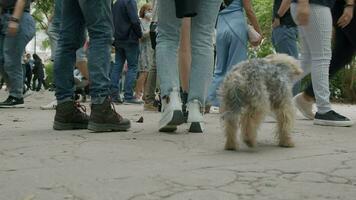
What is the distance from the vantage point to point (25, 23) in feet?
27.0

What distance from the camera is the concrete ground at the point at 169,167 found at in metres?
2.59

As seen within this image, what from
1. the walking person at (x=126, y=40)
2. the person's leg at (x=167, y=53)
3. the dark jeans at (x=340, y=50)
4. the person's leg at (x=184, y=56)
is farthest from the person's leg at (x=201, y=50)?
the walking person at (x=126, y=40)

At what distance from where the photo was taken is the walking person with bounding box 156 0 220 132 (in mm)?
4824

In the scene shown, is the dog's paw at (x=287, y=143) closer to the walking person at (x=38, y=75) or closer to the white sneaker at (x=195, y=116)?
the white sneaker at (x=195, y=116)

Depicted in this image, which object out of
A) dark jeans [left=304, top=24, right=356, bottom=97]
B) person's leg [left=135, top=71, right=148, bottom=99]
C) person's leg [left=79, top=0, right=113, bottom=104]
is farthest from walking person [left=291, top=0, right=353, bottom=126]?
person's leg [left=135, top=71, right=148, bottom=99]

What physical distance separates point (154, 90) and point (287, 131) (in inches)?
194

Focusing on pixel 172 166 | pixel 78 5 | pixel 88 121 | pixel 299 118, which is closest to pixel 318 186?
pixel 172 166

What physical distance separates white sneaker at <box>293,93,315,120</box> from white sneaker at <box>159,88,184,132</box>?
7.11 ft

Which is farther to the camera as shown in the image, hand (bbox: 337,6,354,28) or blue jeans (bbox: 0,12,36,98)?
blue jeans (bbox: 0,12,36,98)

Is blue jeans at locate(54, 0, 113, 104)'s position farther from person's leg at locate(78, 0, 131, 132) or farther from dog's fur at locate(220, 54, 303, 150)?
dog's fur at locate(220, 54, 303, 150)

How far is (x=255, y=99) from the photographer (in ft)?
12.6

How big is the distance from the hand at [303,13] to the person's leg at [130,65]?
19.8 feet

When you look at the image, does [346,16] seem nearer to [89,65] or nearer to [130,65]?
[89,65]

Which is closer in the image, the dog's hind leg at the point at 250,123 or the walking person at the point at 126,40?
the dog's hind leg at the point at 250,123
